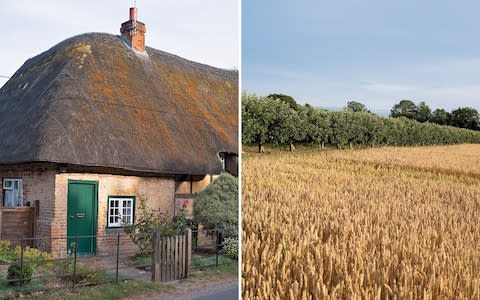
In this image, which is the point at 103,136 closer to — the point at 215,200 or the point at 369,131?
the point at 215,200

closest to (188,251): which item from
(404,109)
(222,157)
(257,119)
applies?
(222,157)

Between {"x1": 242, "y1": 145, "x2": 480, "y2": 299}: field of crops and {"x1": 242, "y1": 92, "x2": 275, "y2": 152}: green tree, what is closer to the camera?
{"x1": 242, "y1": 145, "x2": 480, "y2": 299}: field of crops

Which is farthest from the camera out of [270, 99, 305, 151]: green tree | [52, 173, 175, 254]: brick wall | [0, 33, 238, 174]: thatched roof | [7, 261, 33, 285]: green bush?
[270, 99, 305, 151]: green tree

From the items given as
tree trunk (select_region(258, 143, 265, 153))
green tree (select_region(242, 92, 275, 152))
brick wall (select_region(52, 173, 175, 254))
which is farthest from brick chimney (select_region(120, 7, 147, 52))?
tree trunk (select_region(258, 143, 265, 153))

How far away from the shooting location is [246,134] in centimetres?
345

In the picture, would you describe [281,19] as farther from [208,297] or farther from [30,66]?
[208,297]

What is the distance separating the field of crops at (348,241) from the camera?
5.41 ft

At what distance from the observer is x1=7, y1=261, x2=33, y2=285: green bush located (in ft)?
5.21

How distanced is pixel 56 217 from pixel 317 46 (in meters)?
1.46

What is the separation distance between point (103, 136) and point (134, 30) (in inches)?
15.8

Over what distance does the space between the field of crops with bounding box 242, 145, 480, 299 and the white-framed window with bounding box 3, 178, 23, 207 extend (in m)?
0.80

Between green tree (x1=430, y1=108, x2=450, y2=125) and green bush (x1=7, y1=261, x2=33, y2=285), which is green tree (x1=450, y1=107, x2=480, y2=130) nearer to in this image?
green tree (x1=430, y1=108, x2=450, y2=125)

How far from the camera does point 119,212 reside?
1764mm

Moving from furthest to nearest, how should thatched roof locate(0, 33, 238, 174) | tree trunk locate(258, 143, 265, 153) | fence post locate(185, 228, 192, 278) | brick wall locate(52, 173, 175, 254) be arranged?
tree trunk locate(258, 143, 265, 153) < fence post locate(185, 228, 192, 278) < thatched roof locate(0, 33, 238, 174) < brick wall locate(52, 173, 175, 254)
